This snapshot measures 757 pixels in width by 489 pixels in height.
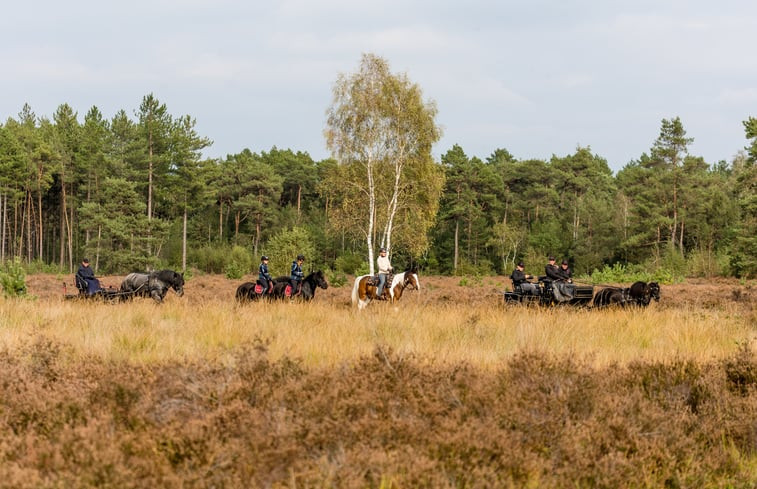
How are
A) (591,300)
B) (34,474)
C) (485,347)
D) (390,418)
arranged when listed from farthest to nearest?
(591,300)
(485,347)
(390,418)
(34,474)

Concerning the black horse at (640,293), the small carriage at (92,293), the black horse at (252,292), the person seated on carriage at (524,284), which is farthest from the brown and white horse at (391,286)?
the small carriage at (92,293)

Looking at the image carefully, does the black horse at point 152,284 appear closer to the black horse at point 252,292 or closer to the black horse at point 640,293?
the black horse at point 252,292

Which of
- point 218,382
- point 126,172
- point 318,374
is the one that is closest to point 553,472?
point 318,374

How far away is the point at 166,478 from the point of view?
362cm

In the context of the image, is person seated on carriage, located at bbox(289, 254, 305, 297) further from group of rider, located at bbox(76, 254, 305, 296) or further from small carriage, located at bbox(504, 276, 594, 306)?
small carriage, located at bbox(504, 276, 594, 306)

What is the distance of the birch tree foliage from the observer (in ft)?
115

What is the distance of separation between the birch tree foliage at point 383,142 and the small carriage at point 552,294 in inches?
758

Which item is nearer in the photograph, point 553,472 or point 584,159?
point 553,472

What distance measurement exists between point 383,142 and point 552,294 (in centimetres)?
2273

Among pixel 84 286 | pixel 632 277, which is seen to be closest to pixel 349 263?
pixel 632 277

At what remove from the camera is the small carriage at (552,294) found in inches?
563

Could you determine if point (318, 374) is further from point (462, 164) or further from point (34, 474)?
point (462, 164)

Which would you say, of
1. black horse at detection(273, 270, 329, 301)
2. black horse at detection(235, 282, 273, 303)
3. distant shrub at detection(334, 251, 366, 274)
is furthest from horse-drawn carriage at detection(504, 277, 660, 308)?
distant shrub at detection(334, 251, 366, 274)

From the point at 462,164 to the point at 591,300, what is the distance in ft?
175
